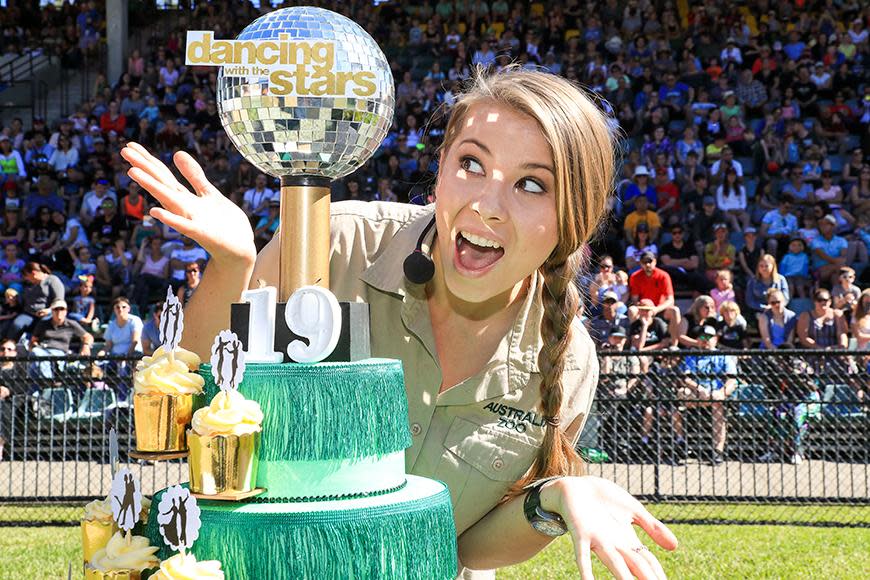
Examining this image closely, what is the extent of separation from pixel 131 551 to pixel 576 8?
19013 millimetres

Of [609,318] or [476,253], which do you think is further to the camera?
[609,318]

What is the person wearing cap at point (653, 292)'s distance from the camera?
34.2 ft

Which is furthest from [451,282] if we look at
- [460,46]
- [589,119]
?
[460,46]

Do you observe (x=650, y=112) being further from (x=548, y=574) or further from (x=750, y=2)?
(x=548, y=574)

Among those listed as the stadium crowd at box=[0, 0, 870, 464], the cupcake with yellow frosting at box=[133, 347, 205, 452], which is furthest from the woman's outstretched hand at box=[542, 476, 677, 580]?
the stadium crowd at box=[0, 0, 870, 464]

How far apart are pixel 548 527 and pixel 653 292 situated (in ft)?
29.1

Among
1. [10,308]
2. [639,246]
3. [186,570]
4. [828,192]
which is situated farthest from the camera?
[828,192]

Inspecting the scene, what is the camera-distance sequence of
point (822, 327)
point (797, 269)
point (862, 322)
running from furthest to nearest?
point (797, 269) < point (822, 327) < point (862, 322)

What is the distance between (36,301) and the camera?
1185 cm

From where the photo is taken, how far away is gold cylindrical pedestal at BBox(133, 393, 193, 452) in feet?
5.86

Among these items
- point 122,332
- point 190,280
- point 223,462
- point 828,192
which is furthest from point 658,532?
point 828,192

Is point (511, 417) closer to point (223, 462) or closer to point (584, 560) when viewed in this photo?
point (584, 560)

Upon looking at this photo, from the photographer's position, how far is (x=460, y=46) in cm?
1831

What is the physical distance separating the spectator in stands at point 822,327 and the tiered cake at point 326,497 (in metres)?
8.90
